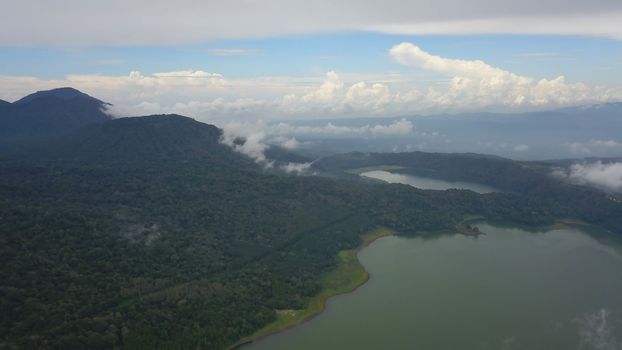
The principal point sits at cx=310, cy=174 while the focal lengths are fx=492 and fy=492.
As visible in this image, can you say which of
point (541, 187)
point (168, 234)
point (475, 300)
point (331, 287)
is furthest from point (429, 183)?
point (168, 234)

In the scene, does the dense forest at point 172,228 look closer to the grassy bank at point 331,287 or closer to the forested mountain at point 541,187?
the forested mountain at point 541,187

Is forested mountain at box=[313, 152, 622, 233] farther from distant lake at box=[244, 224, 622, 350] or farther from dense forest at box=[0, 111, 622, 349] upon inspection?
distant lake at box=[244, 224, 622, 350]

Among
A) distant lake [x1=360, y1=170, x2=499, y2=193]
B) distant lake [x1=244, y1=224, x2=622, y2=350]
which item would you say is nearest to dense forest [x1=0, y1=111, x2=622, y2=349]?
distant lake [x1=244, y1=224, x2=622, y2=350]

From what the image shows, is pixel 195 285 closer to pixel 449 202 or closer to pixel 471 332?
pixel 471 332

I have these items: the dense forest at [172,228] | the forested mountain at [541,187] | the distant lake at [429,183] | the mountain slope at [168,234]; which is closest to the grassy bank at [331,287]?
the mountain slope at [168,234]

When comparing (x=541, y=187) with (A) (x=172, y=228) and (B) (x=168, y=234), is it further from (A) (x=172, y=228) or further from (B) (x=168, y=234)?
(B) (x=168, y=234)

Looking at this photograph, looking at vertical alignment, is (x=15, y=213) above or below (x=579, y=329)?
above

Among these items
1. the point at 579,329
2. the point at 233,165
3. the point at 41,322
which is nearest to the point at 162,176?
the point at 233,165
